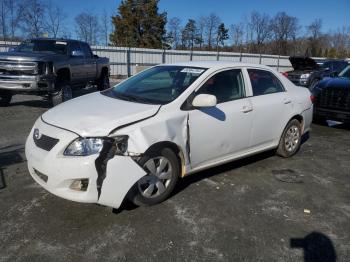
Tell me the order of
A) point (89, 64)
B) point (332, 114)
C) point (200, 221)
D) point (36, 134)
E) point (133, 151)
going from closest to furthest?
point (133, 151) → point (200, 221) → point (36, 134) → point (332, 114) → point (89, 64)

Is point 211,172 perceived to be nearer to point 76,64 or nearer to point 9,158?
point 9,158

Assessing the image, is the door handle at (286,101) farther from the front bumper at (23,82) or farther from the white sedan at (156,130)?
the front bumper at (23,82)

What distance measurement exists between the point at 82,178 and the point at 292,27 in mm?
55503

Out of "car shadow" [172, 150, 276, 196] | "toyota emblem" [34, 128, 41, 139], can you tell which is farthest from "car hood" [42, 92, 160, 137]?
"car shadow" [172, 150, 276, 196]

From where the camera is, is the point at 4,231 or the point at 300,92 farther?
the point at 300,92

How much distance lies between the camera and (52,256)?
3078 mm

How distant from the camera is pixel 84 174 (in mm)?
3461

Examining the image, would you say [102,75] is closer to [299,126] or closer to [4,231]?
[299,126]

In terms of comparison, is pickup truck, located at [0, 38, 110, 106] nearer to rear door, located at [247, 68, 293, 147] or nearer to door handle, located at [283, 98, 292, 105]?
rear door, located at [247, 68, 293, 147]

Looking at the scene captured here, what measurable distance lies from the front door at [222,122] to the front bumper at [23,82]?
19.7 ft

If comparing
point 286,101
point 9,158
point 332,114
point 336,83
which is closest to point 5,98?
point 9,158

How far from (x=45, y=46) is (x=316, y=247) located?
31.6 feet

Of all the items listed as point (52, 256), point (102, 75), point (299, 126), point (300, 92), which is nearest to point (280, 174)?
point (299, 126)

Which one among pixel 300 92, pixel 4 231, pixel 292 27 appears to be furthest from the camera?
pixel 292 27
